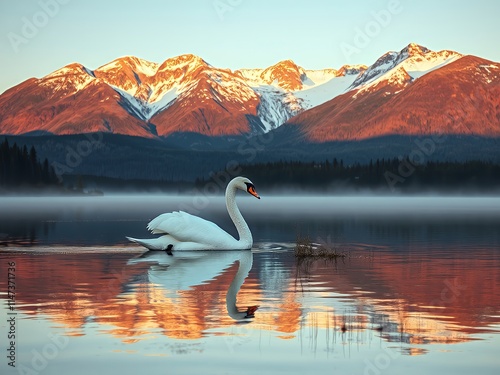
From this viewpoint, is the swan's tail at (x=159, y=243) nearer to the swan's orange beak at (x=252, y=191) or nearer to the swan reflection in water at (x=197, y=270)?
the swan reflection in water at (x=197, y=270)

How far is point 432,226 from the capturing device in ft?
177

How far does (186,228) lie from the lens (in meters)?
33.0

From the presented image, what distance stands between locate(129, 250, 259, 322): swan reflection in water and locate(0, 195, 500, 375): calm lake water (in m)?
0.04

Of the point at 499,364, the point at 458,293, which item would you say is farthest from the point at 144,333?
the point at 458,293

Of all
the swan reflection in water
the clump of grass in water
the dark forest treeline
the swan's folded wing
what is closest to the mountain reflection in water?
the swan reflection in water

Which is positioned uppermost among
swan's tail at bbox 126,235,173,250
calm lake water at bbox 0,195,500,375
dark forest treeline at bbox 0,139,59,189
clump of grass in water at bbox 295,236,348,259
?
dark forest treeline at bbox 0,139,59,189

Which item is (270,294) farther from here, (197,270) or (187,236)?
(187,236)

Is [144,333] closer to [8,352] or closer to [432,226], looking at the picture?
[8,352]

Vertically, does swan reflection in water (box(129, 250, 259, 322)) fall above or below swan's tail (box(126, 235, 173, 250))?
below

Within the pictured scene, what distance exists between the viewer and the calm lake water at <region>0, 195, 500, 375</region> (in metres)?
14.3

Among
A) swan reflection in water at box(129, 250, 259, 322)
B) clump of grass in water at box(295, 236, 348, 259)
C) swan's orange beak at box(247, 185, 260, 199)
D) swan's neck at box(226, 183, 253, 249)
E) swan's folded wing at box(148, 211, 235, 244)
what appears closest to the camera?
swan reflection in water at box(129, 250, 259, 322)

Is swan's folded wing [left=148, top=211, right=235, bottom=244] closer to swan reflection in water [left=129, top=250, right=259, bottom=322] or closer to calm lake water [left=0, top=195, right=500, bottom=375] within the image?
swan reflection in water [left=129, top=250, right=259, bottom=322]

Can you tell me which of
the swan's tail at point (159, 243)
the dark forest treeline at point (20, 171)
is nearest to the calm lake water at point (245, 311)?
the swan's tail at point (159, 243)

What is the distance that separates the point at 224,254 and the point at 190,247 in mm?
1235
